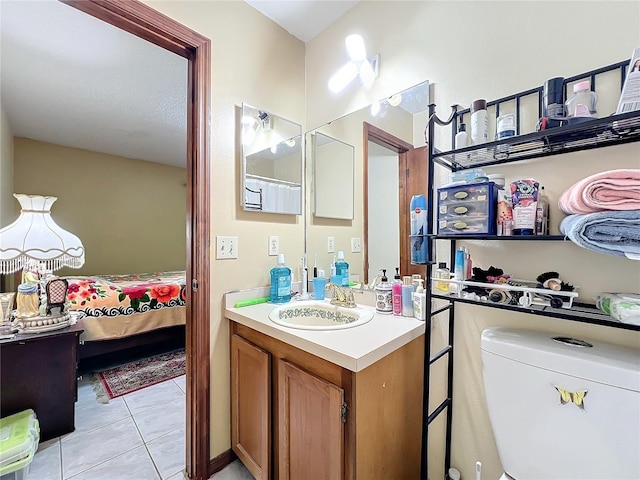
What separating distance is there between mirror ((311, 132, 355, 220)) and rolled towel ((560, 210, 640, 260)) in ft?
3.36

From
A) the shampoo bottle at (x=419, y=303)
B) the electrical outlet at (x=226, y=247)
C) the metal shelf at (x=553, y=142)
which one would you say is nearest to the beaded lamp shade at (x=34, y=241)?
the electrical outlet at (x=226, y=247)

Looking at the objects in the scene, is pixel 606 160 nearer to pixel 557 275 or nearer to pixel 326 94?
pixel 557 275

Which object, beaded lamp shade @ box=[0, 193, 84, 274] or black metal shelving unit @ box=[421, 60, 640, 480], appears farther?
beaded lamp shade @ box=[0, 193, 84, 274]

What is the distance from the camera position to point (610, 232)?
0.64 metres

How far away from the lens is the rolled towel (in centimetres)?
62

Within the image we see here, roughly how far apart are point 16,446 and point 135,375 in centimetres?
120

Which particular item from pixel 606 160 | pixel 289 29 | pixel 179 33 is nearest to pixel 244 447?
pixel 606 160

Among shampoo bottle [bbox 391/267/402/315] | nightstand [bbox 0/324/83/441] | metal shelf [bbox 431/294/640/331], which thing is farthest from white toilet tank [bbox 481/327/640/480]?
nightstand [bbox 0/324/83/441]

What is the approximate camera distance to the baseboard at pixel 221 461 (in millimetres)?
1334

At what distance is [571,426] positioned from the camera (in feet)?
2.45

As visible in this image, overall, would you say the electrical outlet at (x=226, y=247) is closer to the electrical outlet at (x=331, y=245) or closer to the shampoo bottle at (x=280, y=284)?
the shampoo bottle at (x=280, y=284)

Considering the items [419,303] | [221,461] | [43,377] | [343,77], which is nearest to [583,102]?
[419,303]

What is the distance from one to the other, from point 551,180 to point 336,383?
0.98 metres

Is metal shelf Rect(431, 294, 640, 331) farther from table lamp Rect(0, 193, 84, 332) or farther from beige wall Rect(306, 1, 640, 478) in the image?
table lamp Rect(0, 193, 84, 332)
